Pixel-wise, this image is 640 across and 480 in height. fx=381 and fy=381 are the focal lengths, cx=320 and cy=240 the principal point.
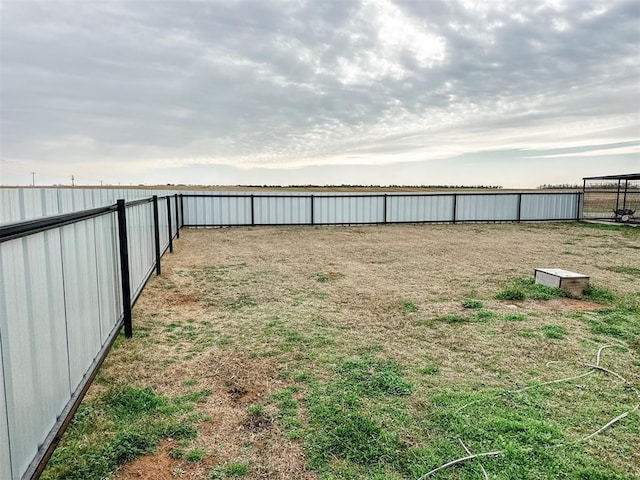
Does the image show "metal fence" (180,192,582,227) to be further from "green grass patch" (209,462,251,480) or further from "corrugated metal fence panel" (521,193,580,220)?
"green grass patch" (209,462,251,480)

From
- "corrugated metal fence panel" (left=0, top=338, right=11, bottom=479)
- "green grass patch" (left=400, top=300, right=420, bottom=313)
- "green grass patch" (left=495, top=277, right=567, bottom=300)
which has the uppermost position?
"corrugated metal fence panel" (left=0, top=338, right=11, bottom=479)

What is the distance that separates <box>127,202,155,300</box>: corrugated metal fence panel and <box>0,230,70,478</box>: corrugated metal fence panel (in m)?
2.40

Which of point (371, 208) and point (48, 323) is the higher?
point (371, 208)

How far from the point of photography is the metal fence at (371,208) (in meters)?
15.3

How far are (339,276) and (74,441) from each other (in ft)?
16.1

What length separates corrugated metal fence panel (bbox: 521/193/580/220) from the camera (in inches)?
676

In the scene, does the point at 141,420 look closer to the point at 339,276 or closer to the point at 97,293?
the point at 97,293

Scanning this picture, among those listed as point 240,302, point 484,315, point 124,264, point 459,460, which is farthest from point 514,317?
point 124,264

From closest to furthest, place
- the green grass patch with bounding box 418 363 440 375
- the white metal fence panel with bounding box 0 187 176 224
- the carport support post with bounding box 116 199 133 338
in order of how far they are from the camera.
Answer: the white metal fence panel with bounding box 0 187 176 224 → the green grass patch with bounding box 418 363 440 375 → the carport support post with bounding box 116 199 133 338

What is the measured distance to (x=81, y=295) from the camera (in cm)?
261

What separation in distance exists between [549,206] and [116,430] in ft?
63.1

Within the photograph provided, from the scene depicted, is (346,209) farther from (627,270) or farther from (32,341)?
(32,341)

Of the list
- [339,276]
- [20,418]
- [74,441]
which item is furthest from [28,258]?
[339,276]

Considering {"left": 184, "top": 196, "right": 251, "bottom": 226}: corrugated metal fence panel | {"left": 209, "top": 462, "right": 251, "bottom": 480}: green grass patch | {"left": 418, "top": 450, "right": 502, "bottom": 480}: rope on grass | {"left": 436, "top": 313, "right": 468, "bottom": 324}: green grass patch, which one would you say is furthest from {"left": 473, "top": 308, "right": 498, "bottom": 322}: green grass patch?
{"left": 184, "top": 196, "right": 251, "bottom": 226}: corrugated metal fence panel
